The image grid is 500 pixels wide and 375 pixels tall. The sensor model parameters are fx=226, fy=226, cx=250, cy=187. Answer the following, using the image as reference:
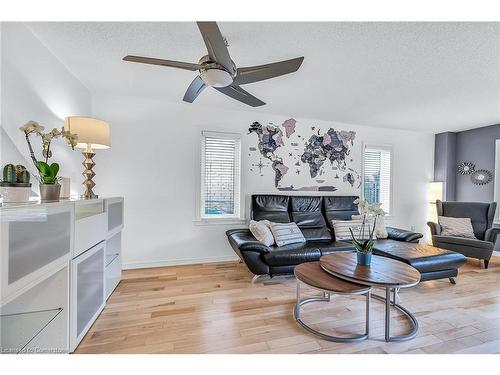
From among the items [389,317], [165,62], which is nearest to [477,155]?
[389,317]

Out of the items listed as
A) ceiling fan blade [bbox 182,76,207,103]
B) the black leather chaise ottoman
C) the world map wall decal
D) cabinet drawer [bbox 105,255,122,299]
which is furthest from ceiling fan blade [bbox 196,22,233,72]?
the black leather chaise ottoman

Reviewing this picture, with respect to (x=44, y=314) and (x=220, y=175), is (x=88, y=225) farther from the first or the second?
(x=220, y=175)

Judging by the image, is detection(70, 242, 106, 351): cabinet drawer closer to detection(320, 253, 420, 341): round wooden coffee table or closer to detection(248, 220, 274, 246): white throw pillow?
detection(248, 220, 274, 246): white throw pillow

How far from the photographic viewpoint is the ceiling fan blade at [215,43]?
1212 millimetres

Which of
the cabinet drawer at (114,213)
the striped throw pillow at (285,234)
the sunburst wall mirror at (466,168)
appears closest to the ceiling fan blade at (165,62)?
the cabinet drawer at (114,213)

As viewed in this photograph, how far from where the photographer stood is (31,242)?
1.19 metres

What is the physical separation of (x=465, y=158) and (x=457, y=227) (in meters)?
1.81

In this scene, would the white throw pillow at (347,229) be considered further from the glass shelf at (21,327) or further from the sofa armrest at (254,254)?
the glass shelf at (21,327)

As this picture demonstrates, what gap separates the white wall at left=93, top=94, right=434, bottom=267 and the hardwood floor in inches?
22.6

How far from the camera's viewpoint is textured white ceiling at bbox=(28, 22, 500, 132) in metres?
1.75

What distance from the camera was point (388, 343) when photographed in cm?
172

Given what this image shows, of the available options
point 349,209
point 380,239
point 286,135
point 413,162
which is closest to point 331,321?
point 380,239

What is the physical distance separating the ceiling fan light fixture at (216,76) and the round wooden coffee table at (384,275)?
6.00 ft
